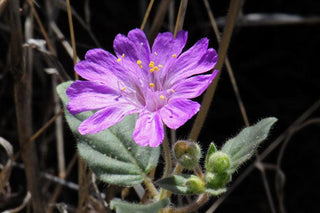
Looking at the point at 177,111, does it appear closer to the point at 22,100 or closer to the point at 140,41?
the point at 140,41

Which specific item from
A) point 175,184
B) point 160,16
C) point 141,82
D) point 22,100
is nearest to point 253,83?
point 160,16

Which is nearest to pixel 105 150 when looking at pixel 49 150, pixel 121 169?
pixel 121 169

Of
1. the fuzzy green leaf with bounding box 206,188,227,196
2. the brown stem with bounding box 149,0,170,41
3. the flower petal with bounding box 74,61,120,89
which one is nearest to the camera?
the fuzzy green leaf with bounding box 206,188,227,196

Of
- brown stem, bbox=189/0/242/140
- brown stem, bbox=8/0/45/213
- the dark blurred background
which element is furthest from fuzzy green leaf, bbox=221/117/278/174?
the dark blurred background

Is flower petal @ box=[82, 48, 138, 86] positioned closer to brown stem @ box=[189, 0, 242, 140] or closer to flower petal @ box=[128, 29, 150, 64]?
flower petal @ box=[128, 29, 150, 64]

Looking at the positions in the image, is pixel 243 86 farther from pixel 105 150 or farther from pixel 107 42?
pixel 105 150

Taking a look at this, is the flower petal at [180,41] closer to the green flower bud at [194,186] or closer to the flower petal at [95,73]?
the flower petal at [95,73]

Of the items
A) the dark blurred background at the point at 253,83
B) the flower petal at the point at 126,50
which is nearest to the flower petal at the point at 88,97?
the flower petal at the point at 126,50

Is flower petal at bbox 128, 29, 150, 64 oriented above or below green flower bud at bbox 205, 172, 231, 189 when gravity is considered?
above
